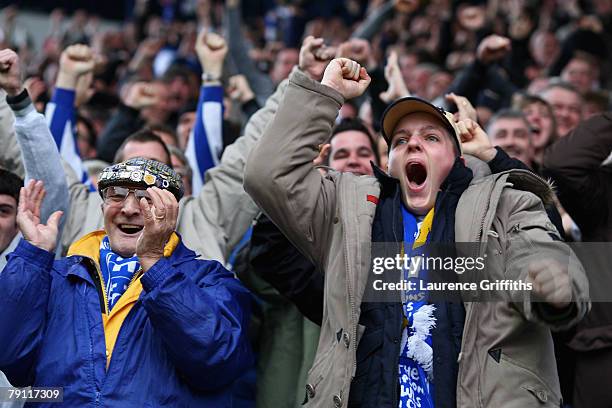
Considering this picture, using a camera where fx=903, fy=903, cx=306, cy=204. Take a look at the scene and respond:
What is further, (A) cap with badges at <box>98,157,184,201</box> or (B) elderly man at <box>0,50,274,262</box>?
(B) elderly man at <box>0,50,274,262</box>

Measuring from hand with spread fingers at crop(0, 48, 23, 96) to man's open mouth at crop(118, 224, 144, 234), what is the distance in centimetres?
93

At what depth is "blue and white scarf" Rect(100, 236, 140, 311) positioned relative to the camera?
3697 mm

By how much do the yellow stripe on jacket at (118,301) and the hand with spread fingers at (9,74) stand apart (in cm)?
89

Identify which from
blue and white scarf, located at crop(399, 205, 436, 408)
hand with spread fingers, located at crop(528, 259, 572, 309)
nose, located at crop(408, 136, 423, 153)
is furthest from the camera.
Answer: nose, located at crop(408, 136, 423, 153)

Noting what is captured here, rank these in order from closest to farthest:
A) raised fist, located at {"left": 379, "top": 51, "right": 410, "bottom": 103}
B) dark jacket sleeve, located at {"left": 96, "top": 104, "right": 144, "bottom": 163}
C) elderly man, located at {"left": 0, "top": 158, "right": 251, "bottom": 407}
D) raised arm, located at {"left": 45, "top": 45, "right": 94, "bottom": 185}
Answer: elderly man, located at {"left": 0, "top": 158, "right": 251, "bottom": 407} → raised arm, located at {"left": 45, "top": 45, "right": 94, "bottom": 185} → raised fist, located at {"left": 379, "top": 51, "right": 410, "bottom": 103} → dark jacket sleeve, located at {"left": 96, "top": 104, "right": 144, "bottom": 163}

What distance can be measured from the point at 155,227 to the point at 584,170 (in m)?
1.98

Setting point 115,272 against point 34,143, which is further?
point 34,143

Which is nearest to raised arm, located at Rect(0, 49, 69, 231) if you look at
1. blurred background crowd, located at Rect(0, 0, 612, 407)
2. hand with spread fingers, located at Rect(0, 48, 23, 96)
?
hand with spread fingers, located at Rect(0, 48, 23, 96)

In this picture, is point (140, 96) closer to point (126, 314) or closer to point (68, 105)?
point (68, 105)

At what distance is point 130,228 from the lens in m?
3.86

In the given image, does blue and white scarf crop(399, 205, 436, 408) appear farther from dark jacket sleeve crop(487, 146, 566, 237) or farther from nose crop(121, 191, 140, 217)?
nose crop(121, 191, 140, 217)

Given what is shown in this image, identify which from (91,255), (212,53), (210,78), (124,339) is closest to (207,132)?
(210,78)

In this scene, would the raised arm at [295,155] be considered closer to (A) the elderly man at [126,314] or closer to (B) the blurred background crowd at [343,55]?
(A) the elderly man at [126,314]

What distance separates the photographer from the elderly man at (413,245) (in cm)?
318
